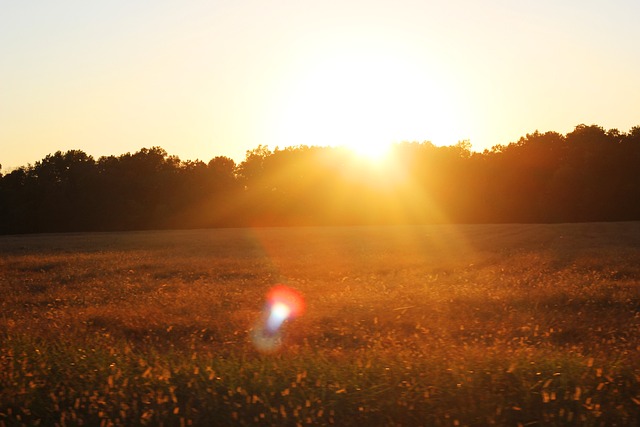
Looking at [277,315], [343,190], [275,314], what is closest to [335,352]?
[277,315]

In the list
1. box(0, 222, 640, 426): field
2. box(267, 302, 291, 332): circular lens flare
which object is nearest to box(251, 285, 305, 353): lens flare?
box(267, 302, 291, 332): circular lens flare

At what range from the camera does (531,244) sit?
33.3 m

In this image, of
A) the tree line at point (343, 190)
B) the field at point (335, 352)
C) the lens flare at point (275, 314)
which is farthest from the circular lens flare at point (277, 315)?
the tree line at point (343, 190)

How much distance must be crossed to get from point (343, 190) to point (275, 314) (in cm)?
7803

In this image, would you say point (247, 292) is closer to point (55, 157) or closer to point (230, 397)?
point (230, 397)

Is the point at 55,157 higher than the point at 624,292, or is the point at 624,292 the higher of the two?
the point at 55,157

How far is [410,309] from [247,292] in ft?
15.7

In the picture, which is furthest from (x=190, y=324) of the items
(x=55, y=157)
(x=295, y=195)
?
(x=55, y=157)

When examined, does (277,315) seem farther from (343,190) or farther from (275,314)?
(343,190)

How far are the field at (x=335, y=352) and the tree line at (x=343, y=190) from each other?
190 feet

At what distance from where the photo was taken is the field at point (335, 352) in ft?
21.4

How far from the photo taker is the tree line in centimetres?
7319

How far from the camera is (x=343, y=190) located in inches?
3553

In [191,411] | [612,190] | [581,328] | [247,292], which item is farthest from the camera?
[612,190]
